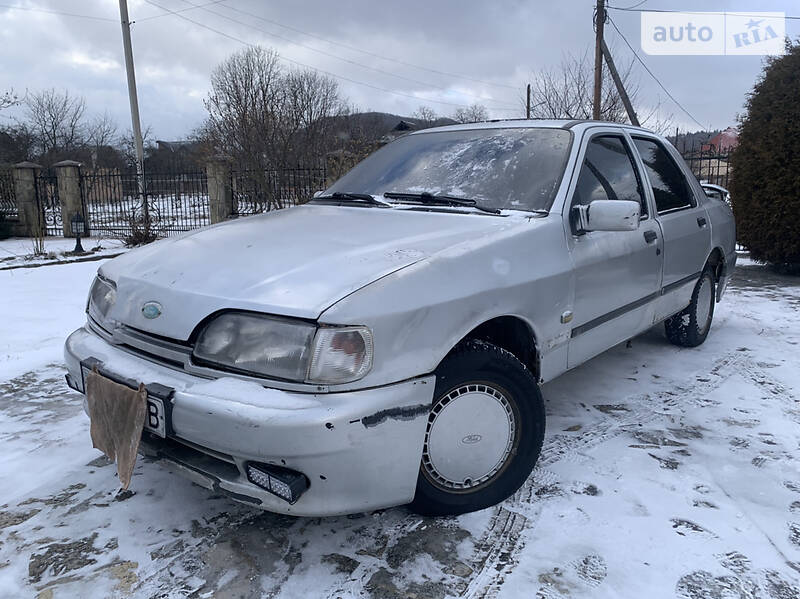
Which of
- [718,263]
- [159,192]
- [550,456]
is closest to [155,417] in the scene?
[550,456]

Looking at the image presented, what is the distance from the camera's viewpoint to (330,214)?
2.94 metres

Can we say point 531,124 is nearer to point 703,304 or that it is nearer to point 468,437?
point 468,437

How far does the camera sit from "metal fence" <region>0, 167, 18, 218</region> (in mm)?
13977

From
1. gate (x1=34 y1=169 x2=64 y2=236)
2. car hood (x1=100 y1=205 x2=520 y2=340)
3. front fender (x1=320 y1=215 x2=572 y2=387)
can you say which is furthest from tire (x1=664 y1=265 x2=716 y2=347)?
gate (x1=34 y1=169 x2=64 y2=236)

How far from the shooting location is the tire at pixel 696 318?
4414mm

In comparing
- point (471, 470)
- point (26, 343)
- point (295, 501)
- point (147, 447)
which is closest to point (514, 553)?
point (471, 470)

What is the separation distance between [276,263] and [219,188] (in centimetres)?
1267

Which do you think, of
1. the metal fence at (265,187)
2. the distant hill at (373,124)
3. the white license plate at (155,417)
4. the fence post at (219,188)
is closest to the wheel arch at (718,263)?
the white license plate at (155,417)

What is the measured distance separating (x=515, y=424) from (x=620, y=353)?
8.20 ft

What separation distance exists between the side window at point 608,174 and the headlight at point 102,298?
2.13 m

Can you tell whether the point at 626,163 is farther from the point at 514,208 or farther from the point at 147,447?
the point at 147,447

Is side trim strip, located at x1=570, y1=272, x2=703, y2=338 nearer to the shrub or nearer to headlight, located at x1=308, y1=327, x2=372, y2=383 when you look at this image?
headlight, located at x1=308, y1=327, x2=372, y2=383

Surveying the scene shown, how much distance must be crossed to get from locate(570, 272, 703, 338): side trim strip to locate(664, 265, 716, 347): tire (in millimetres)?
316

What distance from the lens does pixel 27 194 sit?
13.7 m
